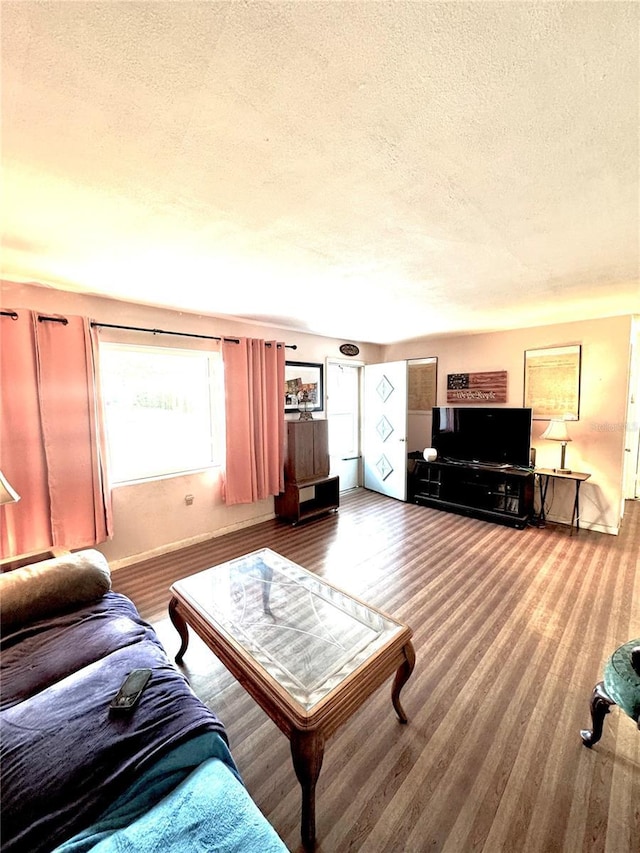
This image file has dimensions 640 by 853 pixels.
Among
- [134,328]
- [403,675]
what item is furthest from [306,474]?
[403,675]

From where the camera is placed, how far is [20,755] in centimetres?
88

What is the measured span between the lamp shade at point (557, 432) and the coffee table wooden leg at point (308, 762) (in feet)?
11.7

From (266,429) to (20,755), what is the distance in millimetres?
2951

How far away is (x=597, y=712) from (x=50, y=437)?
138 inches

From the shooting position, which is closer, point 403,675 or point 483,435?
point 403,675

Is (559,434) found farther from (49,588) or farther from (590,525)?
(49,588)

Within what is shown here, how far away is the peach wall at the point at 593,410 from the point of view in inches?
134

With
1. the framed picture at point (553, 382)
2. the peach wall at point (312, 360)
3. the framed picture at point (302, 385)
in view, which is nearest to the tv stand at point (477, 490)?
the peach wall at point (312, 360)

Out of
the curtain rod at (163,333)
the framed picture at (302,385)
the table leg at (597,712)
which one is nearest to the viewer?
the table leg at (597,712)

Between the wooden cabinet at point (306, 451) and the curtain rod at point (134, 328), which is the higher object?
the curtain rod at point (134, 328)

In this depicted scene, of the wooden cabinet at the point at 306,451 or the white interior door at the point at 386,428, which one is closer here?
the wooden cabinet at the point at 306,451

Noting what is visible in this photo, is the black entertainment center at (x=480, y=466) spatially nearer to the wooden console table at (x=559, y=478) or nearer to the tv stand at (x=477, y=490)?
the tv stand at (x=477, y=490)

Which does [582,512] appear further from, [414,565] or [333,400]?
[333,400]

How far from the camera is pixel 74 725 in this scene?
3.15ft
